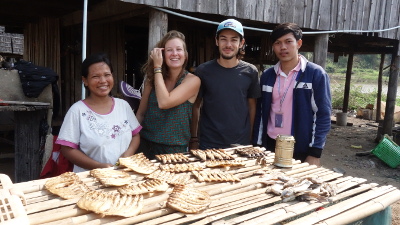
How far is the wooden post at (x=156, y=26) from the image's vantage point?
4387 mm

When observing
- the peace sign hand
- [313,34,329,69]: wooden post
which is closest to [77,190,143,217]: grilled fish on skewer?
the peace sign hand

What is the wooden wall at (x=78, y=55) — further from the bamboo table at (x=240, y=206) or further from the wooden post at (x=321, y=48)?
the bamboo table at (x=240, y=206)

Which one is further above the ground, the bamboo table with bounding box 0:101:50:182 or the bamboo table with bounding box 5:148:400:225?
the bamboo table with bounding box 5:148:400:225

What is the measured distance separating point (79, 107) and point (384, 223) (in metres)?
2.26

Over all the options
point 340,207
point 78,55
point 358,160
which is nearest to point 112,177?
point 340,207

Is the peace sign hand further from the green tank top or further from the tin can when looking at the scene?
the tin can

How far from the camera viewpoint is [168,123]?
2775mm

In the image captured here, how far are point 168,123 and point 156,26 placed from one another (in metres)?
2.09

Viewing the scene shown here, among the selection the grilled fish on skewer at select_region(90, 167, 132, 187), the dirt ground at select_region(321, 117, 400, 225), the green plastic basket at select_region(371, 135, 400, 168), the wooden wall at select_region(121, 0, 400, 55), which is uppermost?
the wooden wall at select_region(121, 0, 400, 55)

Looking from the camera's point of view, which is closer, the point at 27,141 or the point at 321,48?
the point at 27,141

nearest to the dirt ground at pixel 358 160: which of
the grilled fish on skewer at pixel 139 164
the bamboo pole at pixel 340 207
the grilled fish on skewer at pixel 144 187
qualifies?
the bamboo pole at pixel 340 207

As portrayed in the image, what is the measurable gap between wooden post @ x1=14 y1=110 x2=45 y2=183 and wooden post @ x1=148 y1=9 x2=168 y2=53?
1725mm

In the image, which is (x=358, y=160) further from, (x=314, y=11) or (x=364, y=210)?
(x=364, y=210)

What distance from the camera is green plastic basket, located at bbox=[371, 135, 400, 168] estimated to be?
7627 mm
